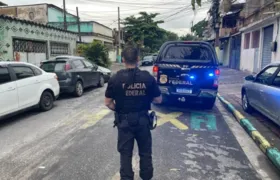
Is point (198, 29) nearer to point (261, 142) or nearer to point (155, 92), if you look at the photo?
Answer: point (261, 142)

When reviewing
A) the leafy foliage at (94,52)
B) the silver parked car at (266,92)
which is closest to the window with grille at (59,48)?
the leafy foliage at (94,52)

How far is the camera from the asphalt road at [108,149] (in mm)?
3531

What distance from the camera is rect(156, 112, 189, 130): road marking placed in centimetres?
578

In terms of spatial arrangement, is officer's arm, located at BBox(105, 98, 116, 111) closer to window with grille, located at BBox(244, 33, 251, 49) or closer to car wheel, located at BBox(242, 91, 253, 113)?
car wheel, located at BBox(242, 91, 253, 113)

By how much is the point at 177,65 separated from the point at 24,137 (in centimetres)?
410

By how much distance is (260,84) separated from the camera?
19.5 ft

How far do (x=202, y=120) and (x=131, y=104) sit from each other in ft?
13.0

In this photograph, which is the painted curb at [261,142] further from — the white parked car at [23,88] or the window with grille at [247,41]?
the window with grille at [247,41]

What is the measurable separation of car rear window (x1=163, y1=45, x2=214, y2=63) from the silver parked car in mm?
1411

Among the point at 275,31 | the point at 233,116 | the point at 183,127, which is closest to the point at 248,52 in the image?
the point at 275,31

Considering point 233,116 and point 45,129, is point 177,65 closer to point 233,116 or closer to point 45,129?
point 233,116

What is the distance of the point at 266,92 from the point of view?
5.39 meters

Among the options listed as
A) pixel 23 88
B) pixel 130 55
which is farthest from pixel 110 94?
pixel 23 88

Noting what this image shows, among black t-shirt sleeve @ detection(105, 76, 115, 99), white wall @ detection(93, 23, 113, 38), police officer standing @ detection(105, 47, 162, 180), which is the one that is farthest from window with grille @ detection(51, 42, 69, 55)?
police officer standing @ detection(105, 47, 162, 180)
